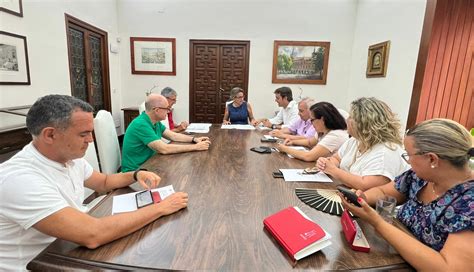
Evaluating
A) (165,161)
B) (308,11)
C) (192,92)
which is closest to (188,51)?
(192,92)

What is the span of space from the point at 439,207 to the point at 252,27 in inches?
184

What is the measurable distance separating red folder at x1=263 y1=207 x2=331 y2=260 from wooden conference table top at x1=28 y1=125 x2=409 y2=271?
23mm

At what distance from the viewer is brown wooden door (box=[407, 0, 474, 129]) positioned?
272 centimetres

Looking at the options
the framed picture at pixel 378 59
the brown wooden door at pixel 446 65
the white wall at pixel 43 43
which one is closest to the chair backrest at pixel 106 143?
the white wall at pixel 43 43

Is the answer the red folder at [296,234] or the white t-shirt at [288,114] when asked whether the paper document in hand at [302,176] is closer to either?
the red folder at [296,234]

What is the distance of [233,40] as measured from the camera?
193 inches

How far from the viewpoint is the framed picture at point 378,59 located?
3676mm

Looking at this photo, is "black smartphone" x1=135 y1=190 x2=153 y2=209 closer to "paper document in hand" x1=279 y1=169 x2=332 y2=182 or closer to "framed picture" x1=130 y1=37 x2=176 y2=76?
"paper document in hand" x1=279 y1=169 x2=332 y2=182

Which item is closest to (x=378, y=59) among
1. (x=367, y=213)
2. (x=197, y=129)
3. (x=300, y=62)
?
(x=300, y=62)

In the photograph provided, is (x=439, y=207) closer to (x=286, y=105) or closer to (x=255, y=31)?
(x=286, y=105)

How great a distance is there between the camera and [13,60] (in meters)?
2.59

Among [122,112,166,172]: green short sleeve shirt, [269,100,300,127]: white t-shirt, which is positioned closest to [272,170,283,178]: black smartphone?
[122,112,166,172]: green short sleeve shirt

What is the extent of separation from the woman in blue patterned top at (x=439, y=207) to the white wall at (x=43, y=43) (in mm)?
3279

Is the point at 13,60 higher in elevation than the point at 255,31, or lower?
lower
